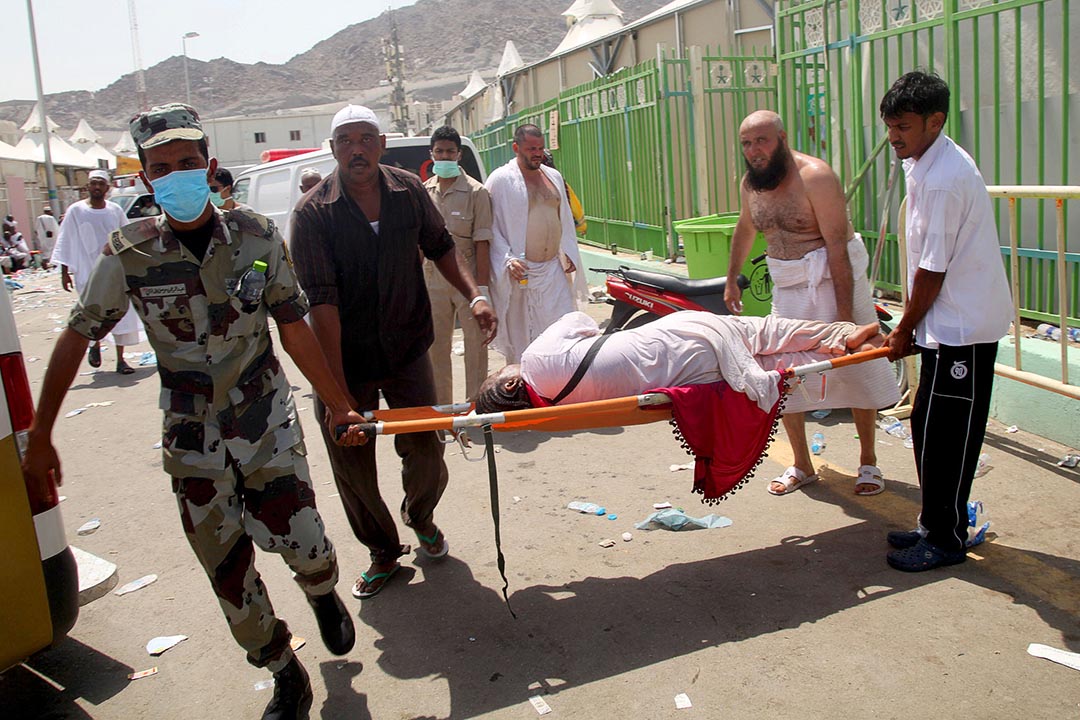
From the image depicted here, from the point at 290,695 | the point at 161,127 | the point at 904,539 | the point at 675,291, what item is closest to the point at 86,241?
the point at 675,291

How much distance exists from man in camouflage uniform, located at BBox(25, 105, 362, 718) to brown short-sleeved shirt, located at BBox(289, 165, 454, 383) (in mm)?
688

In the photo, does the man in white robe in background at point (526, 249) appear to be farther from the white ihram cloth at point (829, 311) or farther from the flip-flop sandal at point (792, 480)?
the flip-flop sandal at point (792, 480)

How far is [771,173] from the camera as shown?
4723mm

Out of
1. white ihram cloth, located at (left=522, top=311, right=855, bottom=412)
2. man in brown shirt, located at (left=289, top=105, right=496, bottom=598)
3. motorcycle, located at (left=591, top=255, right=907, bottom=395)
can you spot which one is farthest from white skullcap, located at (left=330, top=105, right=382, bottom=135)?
motorcycle, located at (left=591, top=255, right=907, bottom=395)

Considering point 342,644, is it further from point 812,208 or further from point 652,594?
point 812,208

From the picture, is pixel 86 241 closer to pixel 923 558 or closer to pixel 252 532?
pixel 252 532

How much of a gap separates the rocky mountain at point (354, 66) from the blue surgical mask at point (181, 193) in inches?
4301

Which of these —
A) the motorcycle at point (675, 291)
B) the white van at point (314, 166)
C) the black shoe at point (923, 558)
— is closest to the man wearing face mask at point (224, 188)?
the white van at point (314, 166)

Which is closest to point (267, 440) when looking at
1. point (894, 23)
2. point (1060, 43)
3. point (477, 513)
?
point (477, 513)

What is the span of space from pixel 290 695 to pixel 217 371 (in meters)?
1.11

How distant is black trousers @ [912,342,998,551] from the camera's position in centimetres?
366

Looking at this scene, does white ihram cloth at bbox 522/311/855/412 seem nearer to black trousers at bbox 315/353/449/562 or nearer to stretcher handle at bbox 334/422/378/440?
black trousers at bbox 315/353/449/562

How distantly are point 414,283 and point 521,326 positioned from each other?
265 centimetres

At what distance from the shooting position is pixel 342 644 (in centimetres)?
330
